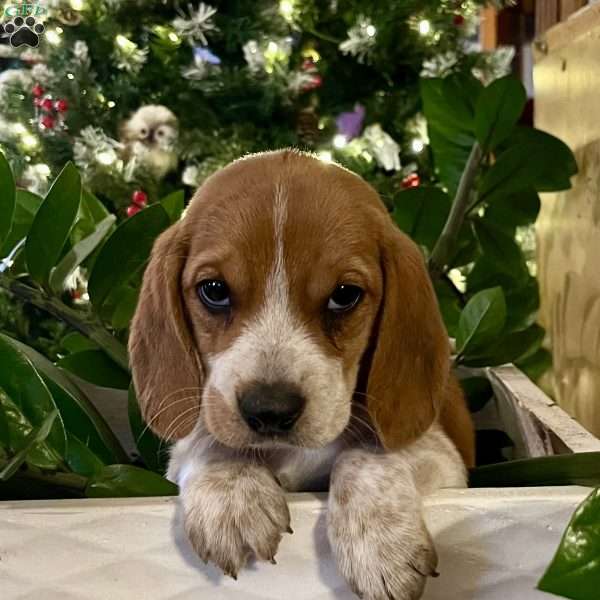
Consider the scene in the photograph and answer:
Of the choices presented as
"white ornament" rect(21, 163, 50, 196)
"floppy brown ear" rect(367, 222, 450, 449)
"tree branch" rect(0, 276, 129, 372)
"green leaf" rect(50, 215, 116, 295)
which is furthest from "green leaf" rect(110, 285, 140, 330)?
"white ornament" rect(21, 163, 50, 196)

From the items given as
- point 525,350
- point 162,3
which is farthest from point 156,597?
point 162,3

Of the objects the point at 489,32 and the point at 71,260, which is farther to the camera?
the point at 489,32

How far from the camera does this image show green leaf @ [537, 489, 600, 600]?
2.25 feet

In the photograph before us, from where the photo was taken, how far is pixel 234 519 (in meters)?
0.98

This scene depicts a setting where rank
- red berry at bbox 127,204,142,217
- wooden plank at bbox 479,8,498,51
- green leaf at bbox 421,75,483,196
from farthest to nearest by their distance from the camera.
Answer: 1. wooden plank at bbox 479,8,498,51
2. red berry at bbox 127,204,142,217
3. green leaf at bbox 421,75,483,196

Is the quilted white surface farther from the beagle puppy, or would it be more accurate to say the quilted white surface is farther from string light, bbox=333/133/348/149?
string light, bbox=333/133/348/149

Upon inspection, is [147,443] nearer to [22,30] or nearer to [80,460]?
[80,460]

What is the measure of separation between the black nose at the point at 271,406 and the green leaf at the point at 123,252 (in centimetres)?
58

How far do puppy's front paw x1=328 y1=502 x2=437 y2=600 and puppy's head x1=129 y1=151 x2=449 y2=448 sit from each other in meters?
0.19

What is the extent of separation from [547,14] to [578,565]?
7.98 ft

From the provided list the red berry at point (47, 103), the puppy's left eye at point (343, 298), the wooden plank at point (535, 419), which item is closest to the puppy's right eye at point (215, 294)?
the puppy's left eye at point (343, 298)

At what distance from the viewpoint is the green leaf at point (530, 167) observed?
1951mm

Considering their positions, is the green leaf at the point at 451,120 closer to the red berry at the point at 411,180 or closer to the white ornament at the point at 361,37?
the red berry at the point at 411,180

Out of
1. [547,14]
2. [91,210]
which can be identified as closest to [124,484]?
[91,210]
